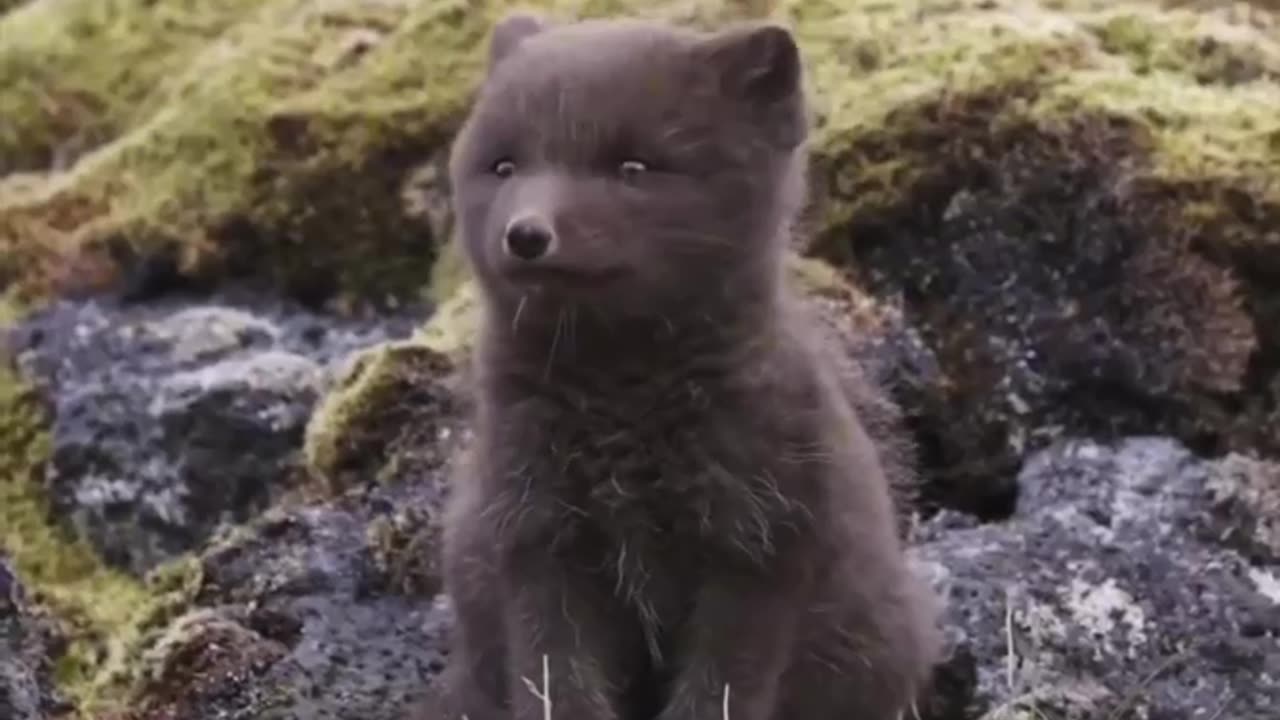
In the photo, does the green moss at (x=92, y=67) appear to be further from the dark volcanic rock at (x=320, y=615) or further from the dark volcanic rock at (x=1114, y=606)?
the dark volcanic rock at (x=1114, y=606)

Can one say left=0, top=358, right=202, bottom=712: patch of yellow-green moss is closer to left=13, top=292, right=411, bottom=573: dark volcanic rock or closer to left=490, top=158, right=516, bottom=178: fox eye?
left=13, top=292, right=411, bottom=573: dark volcanic rock

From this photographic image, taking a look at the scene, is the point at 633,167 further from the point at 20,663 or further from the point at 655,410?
the point at 20,663

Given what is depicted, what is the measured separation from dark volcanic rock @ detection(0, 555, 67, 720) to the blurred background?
0.04ft

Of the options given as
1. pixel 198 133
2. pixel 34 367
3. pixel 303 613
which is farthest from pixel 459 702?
pixel 198 133

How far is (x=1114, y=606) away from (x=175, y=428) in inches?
109

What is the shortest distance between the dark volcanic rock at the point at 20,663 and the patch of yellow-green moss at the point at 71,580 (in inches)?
5.1

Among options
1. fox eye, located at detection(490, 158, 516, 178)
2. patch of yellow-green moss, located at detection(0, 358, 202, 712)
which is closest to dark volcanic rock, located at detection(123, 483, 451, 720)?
patch of yellow-green moss, located at detection(0, 358, 202, 712)

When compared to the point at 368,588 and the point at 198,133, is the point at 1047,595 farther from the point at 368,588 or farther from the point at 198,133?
the point at 198,133

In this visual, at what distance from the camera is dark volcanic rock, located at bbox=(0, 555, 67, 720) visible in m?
5.01

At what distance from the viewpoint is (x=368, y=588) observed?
575 centimetres

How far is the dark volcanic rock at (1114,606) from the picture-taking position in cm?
521

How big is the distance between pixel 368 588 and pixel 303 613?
21 centimetres

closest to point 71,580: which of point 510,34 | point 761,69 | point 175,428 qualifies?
point 175,428

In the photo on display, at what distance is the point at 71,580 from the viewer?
686 centimetres
